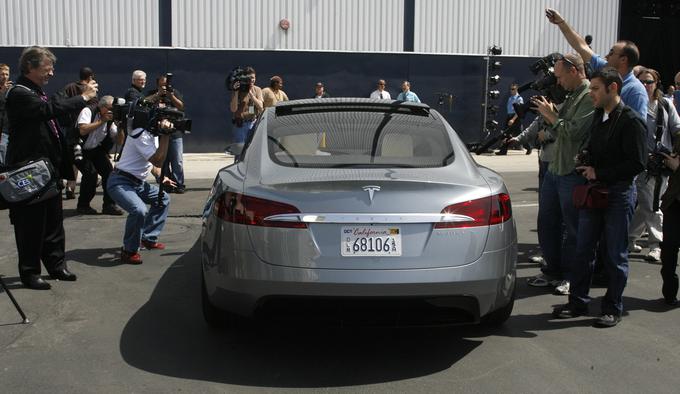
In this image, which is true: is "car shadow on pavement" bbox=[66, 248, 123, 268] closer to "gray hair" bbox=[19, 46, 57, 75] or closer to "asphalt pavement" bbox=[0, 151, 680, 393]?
"asphalt pavement" bbox=[0, 151, 680, 393]

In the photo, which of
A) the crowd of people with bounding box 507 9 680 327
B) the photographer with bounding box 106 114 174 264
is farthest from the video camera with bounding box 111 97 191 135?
the crowd of people with bounding box 507 9 680 327

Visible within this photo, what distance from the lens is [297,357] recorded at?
4801 millimetres

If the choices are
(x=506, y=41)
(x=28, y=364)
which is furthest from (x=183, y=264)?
(x=506, y=41)

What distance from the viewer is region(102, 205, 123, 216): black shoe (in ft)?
33.3

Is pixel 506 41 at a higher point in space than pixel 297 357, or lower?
higher

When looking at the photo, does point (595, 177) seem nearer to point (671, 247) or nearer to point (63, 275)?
point (671, 247)

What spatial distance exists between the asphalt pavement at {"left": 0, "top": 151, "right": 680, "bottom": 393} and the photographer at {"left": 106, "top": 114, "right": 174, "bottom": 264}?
607 millimetres

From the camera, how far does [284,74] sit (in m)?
20.8

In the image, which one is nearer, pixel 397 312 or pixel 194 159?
pixel 397 312

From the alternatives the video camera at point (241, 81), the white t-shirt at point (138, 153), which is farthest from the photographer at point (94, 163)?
the video camera at point (241, 81)

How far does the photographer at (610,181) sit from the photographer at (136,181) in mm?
3636

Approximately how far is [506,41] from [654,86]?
1549 cm

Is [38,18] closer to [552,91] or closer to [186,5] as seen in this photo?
[186,5]

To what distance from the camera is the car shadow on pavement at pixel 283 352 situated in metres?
4.49
